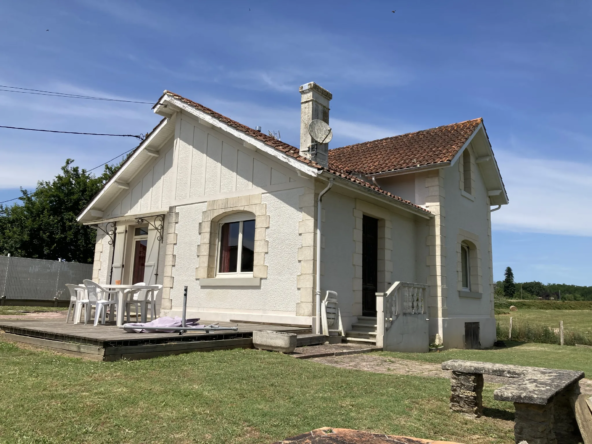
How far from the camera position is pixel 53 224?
25.2 m

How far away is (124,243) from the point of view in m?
14.0

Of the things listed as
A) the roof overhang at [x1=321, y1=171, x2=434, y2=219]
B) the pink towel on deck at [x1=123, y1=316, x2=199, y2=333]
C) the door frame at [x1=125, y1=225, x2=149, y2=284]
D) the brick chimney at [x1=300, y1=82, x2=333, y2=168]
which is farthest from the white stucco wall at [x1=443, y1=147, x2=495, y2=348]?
the door frame at [x1=125, y1=225, x2=149, y2=284]

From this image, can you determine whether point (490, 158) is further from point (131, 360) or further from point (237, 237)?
point (131, 360)

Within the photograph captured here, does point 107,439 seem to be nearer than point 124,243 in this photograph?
Yes

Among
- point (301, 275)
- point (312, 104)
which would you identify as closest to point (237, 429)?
point (301, 275)

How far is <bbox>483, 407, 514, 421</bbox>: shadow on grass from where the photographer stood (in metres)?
4.61

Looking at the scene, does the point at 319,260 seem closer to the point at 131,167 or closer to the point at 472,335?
the point at 131,167

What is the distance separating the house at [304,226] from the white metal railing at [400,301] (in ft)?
0.11

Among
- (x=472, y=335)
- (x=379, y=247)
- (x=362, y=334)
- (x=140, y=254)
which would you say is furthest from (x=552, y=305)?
(x=140, y=254)

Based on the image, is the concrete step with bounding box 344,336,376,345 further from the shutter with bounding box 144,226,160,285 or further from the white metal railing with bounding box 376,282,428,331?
the shutter with bounding box 144,226,160,285

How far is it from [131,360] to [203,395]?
2.14 m

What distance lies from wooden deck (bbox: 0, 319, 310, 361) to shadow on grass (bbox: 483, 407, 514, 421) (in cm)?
416

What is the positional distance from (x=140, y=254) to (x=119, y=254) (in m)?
0.63

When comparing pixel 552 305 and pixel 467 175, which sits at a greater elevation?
pixel 467 175
